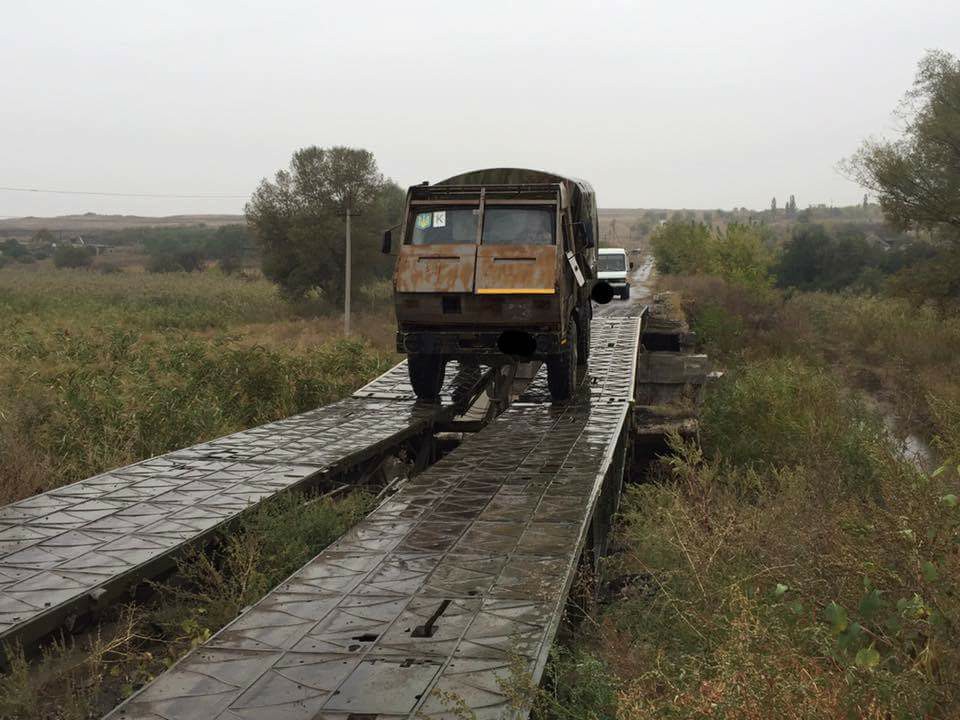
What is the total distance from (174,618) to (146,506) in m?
1.52

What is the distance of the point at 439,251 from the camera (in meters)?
10.8

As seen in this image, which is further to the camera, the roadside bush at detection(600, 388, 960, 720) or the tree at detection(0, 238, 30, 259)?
the tree at detection(0, 238, 30, 259)

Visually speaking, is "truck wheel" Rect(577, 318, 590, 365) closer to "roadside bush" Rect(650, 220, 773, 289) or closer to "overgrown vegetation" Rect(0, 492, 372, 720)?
"overgrown vegetation" Rect(0, 492, 372, 720)

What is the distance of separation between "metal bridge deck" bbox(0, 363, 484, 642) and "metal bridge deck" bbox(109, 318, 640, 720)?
3.49 feet

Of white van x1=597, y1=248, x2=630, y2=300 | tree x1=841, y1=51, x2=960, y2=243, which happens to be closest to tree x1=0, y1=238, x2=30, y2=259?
white van x1=597, y1=248, x2=630, y2=300

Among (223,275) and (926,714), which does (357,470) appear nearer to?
(926,714)

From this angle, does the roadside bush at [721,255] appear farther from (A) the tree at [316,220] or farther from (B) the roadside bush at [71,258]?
(B) the roadside bush at [71,258]

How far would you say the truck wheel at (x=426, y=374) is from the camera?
1180 centimetres

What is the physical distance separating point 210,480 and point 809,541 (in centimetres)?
502

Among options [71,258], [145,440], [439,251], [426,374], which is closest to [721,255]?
[426,374]

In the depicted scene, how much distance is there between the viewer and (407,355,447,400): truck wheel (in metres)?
11.8

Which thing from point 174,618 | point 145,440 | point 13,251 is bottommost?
point 174,618

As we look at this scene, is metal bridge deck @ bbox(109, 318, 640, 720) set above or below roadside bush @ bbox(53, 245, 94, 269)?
below

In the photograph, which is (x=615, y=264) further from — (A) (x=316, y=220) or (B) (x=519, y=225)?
(B) (x=519, y=225)
